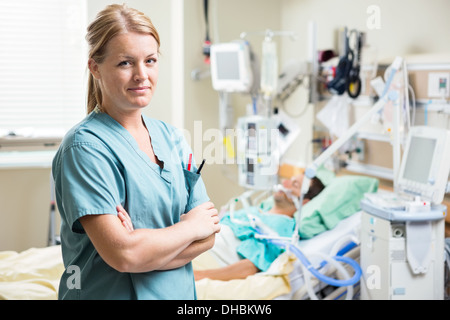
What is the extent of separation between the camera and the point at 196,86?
3.11 meters

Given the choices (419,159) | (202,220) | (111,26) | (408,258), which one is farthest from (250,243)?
(111,26)

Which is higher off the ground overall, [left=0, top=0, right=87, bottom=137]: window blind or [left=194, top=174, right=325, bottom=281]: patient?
[left=0, top=0, right=87, bottom=137]: window blind

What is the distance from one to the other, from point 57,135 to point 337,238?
1288mm

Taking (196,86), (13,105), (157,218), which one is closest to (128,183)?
(157,218)

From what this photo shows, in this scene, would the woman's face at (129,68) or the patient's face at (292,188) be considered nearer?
the woman's face at (129,68)

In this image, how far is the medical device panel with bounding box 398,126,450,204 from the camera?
1.95 metres

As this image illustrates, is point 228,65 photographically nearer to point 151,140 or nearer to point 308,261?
point 308,261

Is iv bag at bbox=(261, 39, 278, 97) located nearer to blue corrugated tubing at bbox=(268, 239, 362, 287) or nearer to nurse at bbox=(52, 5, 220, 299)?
blue corrugated tubing at bbox=(268, 239, 362, 287)

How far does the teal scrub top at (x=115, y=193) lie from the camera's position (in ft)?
2.84

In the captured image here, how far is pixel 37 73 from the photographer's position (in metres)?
2.19

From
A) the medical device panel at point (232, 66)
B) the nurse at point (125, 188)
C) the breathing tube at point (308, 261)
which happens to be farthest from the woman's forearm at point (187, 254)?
the medical device panel at point (232, 66)

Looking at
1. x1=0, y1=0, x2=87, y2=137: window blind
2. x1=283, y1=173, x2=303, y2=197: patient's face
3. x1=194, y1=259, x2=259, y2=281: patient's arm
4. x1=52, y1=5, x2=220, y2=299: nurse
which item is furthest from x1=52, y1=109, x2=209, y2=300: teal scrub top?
x1=283, y1=173, x2=303, y2=197: patient's face

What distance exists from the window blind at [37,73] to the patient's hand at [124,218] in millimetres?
984

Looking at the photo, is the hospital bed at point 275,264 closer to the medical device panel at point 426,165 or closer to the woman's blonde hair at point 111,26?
the medical device panel at point 426,165
